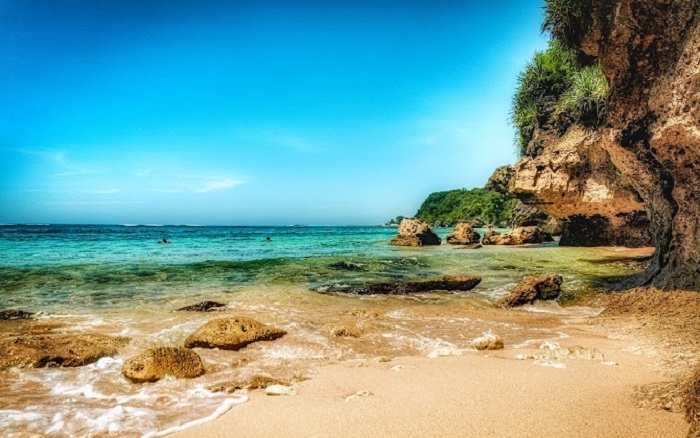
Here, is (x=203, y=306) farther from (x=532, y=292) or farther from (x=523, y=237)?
(x=523, y=237)

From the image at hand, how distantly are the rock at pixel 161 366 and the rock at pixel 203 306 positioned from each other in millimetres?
3506

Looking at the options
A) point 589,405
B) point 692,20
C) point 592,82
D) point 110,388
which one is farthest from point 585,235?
point 110,388

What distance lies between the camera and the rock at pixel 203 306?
7.29 metres

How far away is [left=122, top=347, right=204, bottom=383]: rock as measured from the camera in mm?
3676

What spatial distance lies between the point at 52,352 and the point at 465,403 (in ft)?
14.7

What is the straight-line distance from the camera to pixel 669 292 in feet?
20.4

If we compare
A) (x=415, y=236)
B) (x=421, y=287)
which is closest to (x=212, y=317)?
(x=421, y=287)

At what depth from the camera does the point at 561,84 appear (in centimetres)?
1916

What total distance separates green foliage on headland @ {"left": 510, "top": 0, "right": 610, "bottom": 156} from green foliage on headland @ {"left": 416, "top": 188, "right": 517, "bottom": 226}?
5051 centimetres

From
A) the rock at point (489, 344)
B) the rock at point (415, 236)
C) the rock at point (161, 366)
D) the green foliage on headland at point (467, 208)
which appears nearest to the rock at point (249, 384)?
the rock at point (161, 366)

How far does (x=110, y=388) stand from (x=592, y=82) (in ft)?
54.3

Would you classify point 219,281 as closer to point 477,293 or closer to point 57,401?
point 477,293

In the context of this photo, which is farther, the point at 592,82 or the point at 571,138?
the point at 571,138

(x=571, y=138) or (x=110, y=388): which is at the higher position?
(x=571, y=138)
